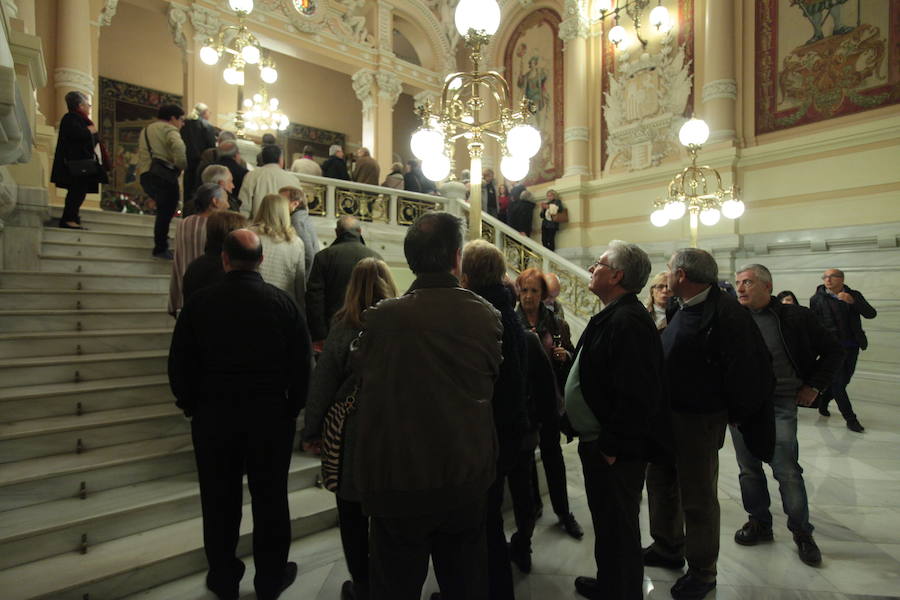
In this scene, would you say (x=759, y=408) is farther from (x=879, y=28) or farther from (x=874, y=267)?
(x=879, y=28)

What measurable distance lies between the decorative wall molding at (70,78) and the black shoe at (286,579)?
10011mm

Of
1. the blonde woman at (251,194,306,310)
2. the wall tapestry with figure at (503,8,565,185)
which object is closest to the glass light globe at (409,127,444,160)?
the blonde woman at (251,194,306,310)

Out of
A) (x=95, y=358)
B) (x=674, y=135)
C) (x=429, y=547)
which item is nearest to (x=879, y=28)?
(x=674, y=135)

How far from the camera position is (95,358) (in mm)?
3670

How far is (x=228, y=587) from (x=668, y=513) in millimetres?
2295

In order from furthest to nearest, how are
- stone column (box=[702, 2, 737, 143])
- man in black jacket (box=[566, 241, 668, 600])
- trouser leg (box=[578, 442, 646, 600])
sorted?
1. stone column (box=[702, 2, 737, 143])
2. trouser leg (box=[578, 442, 646, 600])
3. man in black jacket (box=[566, 241, 668, 600])

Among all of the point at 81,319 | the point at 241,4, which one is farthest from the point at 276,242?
the point at 241,4

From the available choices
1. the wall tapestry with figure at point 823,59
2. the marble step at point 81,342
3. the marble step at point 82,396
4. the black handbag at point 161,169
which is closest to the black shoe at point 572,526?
the marble step at point 82,396

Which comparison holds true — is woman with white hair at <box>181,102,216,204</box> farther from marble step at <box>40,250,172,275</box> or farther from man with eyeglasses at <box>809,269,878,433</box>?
man with eyeglasses at <box>809,269,878,433</box>

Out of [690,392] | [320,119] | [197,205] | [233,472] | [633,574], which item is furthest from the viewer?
[320,119]

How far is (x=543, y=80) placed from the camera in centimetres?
1309

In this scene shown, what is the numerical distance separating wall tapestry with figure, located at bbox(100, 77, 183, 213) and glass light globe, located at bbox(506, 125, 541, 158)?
1157 cm

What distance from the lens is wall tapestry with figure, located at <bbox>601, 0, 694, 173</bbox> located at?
10273mm

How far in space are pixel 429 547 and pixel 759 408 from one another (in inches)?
72.5
